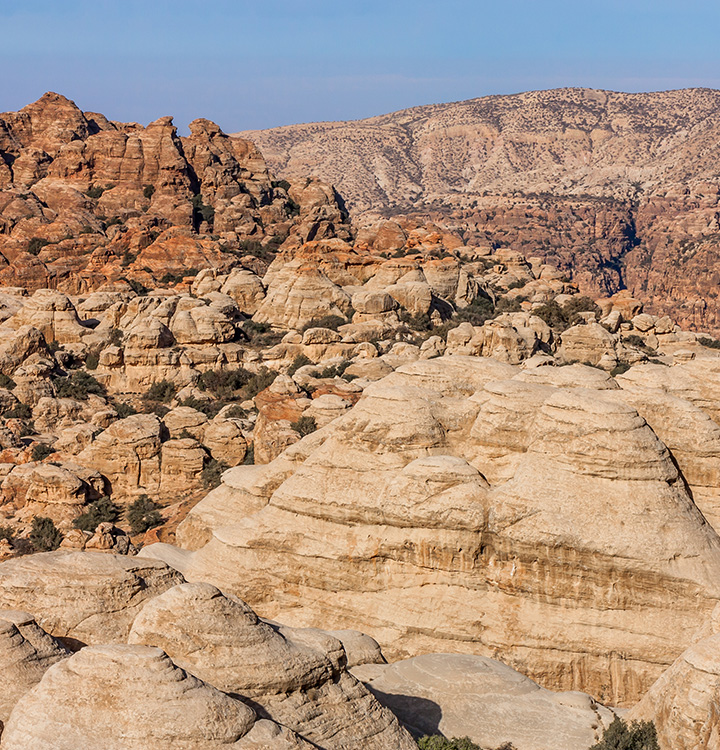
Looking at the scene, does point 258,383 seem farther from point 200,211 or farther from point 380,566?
point 200,211

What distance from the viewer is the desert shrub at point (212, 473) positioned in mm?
35344

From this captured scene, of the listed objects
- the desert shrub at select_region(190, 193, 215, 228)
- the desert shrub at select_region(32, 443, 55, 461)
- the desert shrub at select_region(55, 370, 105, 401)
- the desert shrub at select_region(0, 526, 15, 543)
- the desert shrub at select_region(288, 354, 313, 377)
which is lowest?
the desert shrub at select_region(0, 526, 15, 543)

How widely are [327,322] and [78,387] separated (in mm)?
13922

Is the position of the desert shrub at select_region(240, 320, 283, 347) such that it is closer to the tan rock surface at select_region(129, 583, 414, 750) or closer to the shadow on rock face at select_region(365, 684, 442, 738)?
the shadow on rock face at select_region(365, 684, 442, 738)

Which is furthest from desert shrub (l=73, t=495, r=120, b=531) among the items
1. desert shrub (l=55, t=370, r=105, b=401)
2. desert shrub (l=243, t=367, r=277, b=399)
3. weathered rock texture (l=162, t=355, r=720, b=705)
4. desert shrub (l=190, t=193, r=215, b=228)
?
desert shrub (l=190, t=193, r=215, b=228)

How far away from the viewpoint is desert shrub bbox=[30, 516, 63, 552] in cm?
3047

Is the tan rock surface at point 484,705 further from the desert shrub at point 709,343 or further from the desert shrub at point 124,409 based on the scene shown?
the desert shrub at point 709,343

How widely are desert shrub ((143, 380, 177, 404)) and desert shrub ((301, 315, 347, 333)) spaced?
853 centimetres

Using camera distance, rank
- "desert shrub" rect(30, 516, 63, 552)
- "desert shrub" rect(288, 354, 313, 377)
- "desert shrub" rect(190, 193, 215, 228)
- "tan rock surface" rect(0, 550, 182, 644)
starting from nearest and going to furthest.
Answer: "tan rock surface" rect(0, 550, 182, 644)
"desert shrub" rect(30, 516, 63, 552)
"desert shrub" rect(288, 354, 313, 377)
"desert shrub" rect(190, 193, 215, 228)

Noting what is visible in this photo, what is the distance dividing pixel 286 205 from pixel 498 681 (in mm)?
77151

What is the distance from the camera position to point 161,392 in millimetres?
47844

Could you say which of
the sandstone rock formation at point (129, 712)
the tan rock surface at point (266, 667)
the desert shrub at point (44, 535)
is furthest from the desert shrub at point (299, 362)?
the sandstone rock formation at point (129, 712)

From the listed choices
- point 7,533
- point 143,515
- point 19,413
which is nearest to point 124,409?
point 19,413

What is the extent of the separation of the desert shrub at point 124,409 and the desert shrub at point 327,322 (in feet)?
36.7
